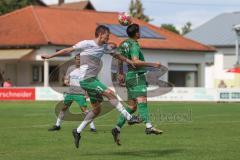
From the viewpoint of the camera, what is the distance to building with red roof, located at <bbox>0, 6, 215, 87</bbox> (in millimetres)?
58000

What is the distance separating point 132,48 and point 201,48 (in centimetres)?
5578

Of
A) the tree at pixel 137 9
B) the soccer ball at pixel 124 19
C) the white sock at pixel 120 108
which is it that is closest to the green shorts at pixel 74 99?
the soccer ball at pixel 124 19

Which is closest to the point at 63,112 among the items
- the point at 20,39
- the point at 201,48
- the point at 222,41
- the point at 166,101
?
the point at 166,101

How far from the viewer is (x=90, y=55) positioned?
12859 millimetres

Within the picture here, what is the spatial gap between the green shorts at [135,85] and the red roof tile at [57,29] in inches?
1704

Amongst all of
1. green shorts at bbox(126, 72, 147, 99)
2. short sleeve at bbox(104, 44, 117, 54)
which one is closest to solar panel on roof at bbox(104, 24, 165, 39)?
green shorts at bbox(126, 72, 147, 99)

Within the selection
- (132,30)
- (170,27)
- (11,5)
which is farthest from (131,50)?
(170,27)

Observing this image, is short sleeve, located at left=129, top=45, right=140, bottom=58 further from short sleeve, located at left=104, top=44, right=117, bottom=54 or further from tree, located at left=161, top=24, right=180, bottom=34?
tree, located at left=161, top=24, right=180, bottom=34

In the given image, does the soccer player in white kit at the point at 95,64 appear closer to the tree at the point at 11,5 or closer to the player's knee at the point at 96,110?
the player's knee at the point at 96,110

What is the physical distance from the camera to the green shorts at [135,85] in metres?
14.1

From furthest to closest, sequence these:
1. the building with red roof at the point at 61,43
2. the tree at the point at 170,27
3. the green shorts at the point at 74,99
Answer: the tree at the point at 170,27 < the building with red roof at the point at 61,43 < the green shorts at the point at 74,99

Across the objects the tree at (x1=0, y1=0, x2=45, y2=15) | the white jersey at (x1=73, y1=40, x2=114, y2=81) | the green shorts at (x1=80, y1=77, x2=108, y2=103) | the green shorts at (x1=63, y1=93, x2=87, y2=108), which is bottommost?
the green shorts at (x1=63, y1=93, x2=87, y2=108)

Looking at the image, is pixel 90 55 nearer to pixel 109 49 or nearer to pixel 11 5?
pixel 109 49

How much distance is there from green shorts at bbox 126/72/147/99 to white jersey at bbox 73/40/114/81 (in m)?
1.34
